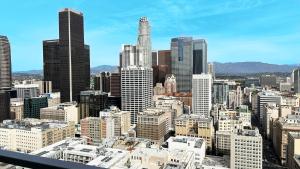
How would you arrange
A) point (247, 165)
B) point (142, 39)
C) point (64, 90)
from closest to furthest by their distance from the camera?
point (247, 165) → point (64, 90) → point (142, 39)

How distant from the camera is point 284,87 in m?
27.8

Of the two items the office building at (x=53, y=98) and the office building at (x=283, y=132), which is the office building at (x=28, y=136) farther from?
the office building at (x=283, y=132)

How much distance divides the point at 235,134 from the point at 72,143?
16.6 ft

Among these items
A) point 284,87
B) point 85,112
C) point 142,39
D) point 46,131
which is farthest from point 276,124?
point 284,87

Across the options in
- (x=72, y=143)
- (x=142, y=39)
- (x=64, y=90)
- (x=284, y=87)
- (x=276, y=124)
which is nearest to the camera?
(x=72, y=143)

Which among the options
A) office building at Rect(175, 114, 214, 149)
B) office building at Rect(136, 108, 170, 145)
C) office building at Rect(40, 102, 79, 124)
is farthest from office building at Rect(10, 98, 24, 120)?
office building at Rect(175, 114, 214, 149)

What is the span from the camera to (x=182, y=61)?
28.8 metres

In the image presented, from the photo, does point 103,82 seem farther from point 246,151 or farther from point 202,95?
point 246,151

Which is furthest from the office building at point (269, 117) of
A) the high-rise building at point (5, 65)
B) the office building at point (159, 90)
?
the high-rise building at point (5, 65)

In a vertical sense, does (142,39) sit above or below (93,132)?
above

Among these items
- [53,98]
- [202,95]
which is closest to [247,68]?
[202,95]

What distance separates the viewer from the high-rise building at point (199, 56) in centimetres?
3033

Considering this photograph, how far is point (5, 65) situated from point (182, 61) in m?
15.9

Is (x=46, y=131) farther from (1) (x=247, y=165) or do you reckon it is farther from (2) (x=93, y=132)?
(1) (x=247, y=165)
